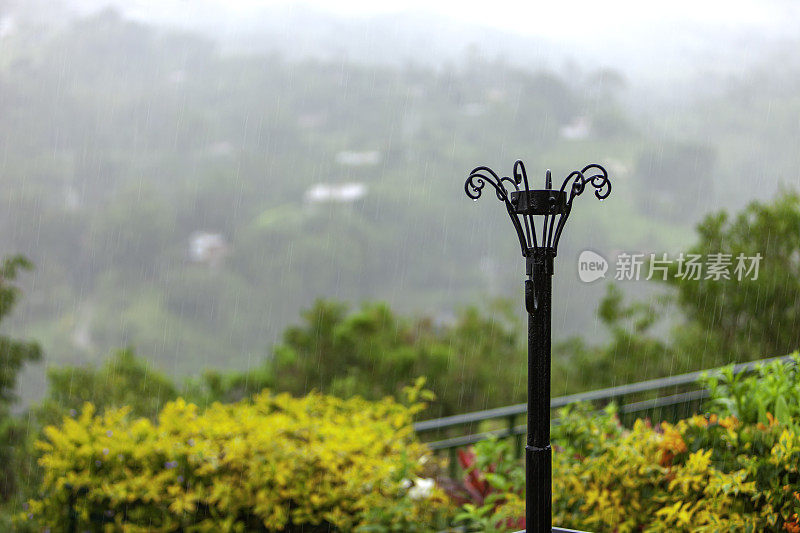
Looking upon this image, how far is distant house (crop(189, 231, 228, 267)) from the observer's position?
963 inches

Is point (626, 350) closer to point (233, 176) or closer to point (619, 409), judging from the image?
point (619, 409)

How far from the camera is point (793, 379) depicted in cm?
232

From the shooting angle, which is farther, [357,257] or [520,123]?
[520,123]

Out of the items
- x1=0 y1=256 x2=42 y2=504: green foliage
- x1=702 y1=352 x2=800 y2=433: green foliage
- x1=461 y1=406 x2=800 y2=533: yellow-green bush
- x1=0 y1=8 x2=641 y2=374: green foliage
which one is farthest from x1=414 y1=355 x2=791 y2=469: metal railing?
x1=0 y1=8 x2=641 y2=374: green foliage

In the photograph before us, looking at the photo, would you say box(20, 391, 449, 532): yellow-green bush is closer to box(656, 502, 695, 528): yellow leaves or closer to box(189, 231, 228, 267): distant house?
box(656, 502, 695, 528): yellow leaves

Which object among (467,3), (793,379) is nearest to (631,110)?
(467,3)

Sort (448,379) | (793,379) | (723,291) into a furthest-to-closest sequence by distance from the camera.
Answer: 1. (448,379)
2. (723,291)
3. (793,379)

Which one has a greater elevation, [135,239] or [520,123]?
[520,123]

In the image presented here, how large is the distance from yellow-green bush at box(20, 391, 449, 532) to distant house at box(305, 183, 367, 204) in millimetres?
23524

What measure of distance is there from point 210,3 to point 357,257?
3085 cm

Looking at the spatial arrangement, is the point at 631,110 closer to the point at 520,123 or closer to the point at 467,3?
the point at 520,123

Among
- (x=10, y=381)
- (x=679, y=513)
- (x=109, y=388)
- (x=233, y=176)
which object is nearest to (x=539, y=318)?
(x=679, y=513)

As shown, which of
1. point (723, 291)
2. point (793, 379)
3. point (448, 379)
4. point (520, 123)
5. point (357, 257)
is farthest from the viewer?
point (520, 123)

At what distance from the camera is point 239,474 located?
285cm
